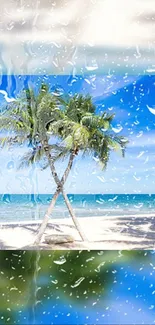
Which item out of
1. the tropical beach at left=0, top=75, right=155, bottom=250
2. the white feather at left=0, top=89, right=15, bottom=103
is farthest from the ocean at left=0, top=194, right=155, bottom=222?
the white feather at left=0, top=89, right=15, bottom=103

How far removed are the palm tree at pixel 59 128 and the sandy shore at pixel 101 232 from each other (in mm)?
111

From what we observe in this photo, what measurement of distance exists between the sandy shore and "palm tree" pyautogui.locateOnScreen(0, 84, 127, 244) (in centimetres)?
11

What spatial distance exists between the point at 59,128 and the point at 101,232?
0.40 m

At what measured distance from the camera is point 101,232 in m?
1.56

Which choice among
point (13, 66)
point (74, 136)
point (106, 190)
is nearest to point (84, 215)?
point (106, 190)

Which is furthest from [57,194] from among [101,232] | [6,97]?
[6,97]

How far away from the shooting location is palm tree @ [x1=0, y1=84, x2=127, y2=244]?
1.50 m

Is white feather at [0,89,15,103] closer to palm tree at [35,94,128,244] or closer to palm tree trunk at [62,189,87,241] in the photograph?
palm tree at [35,94,128,244]

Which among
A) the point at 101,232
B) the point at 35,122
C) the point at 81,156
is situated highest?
the point at 35,122

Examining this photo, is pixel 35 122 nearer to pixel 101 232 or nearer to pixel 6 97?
pixel 6 97

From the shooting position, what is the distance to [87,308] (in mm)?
1521

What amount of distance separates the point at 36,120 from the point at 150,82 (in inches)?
16.7

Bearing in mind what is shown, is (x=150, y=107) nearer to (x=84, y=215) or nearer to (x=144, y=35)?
(x=144, y=35)

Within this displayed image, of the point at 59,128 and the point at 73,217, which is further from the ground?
the point at 59,128
